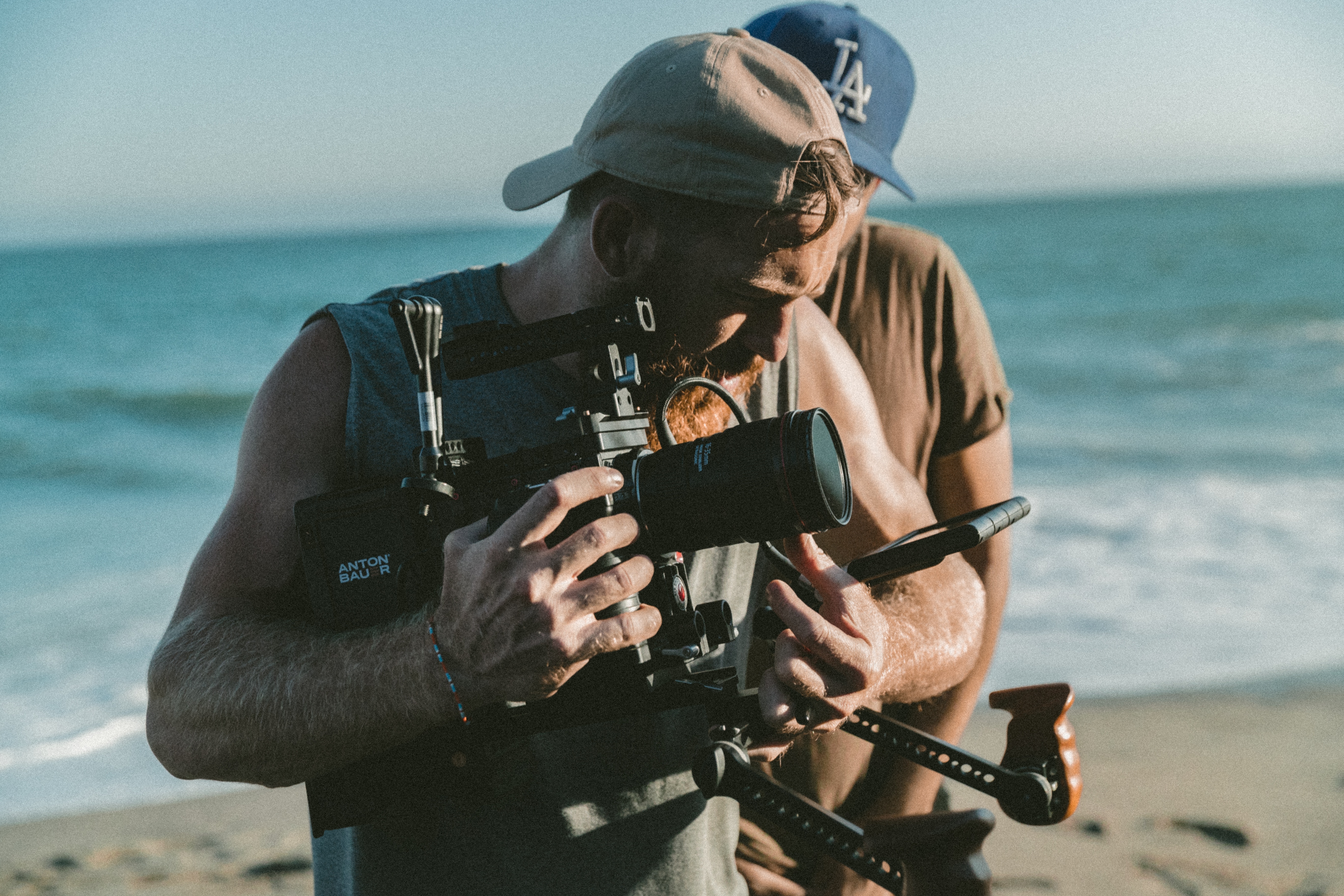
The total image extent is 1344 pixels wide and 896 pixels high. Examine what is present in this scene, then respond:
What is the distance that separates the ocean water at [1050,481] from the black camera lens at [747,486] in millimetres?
3882

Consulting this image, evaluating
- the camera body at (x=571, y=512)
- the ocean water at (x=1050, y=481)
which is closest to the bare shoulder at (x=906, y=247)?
the camera body at (x=571, y=512)

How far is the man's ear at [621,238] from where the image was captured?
156cm

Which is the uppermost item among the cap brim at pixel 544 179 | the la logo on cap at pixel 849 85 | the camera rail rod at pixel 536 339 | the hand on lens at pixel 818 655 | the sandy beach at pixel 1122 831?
the la logo on cap at pixel 849 85

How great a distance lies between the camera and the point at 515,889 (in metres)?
1.55

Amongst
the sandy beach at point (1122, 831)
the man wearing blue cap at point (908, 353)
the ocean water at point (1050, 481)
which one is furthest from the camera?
the ocean water at point (1050, 481)

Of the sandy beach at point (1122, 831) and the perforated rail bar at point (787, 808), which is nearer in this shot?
the perforated rail bar at point (787, 808)

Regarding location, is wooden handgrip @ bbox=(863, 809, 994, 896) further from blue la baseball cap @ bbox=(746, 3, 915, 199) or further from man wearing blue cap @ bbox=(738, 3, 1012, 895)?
blue la baseball cap @ bbox=(746, 3, 915, 199)

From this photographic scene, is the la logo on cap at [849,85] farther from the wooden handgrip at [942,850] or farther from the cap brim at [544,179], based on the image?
the wooden handgrip at [942,850]

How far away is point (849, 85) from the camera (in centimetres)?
233

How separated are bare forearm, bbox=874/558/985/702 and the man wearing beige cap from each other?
0.02 meters

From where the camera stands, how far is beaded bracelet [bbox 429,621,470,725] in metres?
→ 1.30

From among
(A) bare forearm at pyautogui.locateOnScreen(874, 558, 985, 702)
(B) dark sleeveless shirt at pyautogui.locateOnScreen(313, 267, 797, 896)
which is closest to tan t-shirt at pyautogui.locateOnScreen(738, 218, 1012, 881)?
(A) bare forearm at pyautogui.locateOnScreen(874, 558, 985, 702)

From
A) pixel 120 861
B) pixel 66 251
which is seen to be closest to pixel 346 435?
pixel 120 861

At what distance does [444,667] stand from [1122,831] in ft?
11.3
